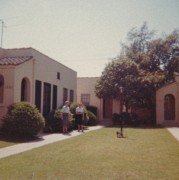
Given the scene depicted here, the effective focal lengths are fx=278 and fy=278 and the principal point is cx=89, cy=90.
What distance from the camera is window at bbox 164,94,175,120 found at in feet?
76.5

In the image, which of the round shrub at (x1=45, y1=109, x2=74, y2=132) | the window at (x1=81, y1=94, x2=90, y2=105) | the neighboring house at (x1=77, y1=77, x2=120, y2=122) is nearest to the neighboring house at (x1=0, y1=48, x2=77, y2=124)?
the round shrub at (x1=45, y1=109, x2=74, y2=132)

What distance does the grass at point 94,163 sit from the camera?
6129 mm

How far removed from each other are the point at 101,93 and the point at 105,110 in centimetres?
447

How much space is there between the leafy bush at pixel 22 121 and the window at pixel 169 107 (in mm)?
13630

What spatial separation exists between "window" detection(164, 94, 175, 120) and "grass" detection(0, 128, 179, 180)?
13.8 metres

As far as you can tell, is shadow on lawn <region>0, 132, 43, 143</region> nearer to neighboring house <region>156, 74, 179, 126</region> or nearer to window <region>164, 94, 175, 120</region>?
neighboring house <region>156, 74, 179, 126</region>

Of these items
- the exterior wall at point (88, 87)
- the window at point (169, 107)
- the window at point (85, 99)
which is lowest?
the window at point (169, 107)

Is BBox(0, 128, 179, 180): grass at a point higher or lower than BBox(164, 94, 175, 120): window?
lower

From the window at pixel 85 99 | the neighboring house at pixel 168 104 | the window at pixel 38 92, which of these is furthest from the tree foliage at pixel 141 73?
the window at pixel 38 92

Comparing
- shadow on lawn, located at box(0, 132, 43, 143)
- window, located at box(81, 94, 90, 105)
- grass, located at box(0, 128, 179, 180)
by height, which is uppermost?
window, located at box(81, 94, 90, 105)

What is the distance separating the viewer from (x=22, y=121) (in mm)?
12422

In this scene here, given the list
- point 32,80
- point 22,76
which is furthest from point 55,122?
point 22,76

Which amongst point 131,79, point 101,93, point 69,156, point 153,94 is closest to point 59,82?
point 101,93

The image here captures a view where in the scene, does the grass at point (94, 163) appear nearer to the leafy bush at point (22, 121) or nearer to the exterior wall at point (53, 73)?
the leafy bush at point (22, 121)
